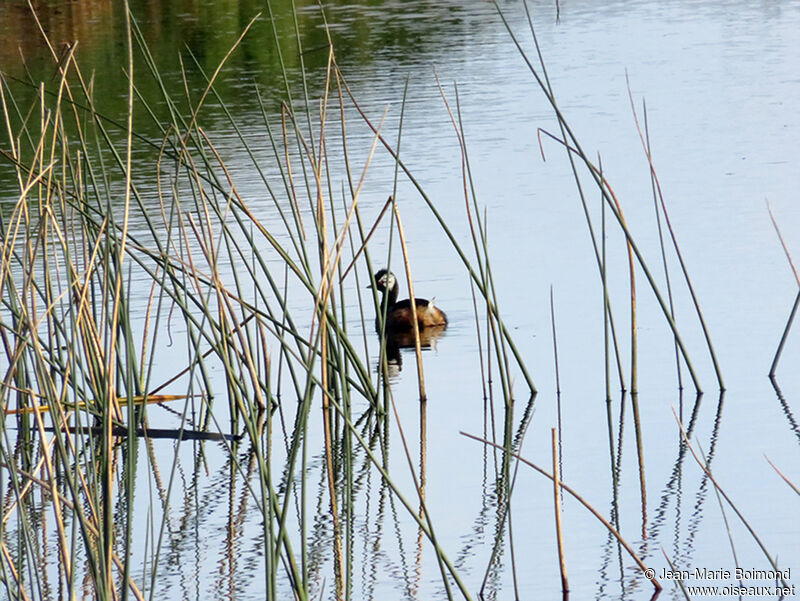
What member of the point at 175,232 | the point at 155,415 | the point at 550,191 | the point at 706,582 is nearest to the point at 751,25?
the point at 550,191

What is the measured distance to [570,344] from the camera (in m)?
6.54

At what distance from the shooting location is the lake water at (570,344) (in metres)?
4.21

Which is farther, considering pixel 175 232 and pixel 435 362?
pixel 175 232

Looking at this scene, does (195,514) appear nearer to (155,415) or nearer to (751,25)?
(155,415)

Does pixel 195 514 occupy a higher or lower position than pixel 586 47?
higher

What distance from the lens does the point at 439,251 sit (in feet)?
29.3

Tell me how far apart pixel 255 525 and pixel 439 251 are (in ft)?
14.8

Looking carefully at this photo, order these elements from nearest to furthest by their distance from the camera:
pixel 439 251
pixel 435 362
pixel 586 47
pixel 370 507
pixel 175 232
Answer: pixel 370 507 < pixel 435 362 < pixel 439 251 < pixel 175 232 < pixel 586 47

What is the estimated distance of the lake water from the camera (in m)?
4.21

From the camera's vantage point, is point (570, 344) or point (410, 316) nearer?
point (570, 344)

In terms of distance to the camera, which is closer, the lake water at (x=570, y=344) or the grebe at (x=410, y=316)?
the lake water at (x=570, y=344)

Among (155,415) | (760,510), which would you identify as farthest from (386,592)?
(155,415)

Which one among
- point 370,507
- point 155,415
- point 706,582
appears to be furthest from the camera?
point 155,415

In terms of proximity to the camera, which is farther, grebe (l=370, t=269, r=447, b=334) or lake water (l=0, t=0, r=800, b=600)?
grebe (l=370, t=269, r=447, b=334)
